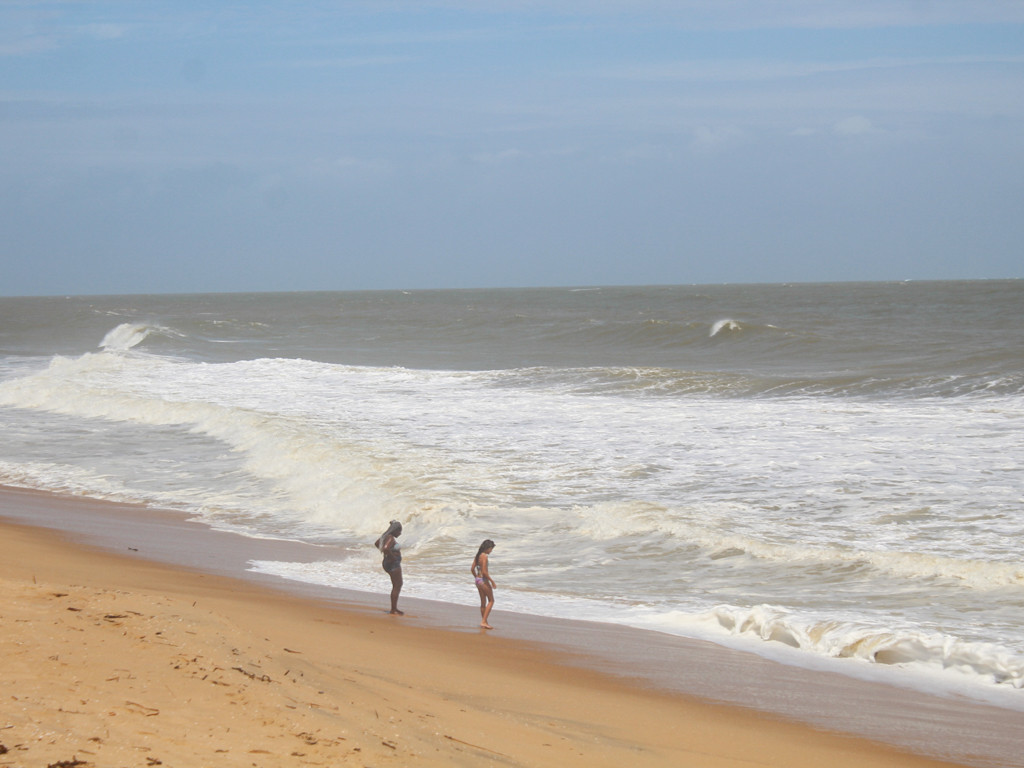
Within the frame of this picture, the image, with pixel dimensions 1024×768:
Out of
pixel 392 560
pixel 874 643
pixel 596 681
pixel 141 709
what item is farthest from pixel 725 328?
pixel 141 709

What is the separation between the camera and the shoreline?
5598 millimetres

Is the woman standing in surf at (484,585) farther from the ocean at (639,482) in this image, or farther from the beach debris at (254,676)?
the beach debris at (254,676)

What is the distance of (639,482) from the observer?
1402 cm

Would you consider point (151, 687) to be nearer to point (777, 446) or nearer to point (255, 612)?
point (255, 612)

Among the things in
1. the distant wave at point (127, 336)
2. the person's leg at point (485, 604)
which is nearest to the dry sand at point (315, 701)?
the person's leg at point (485, 604)

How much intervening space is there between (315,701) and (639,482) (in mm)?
9502

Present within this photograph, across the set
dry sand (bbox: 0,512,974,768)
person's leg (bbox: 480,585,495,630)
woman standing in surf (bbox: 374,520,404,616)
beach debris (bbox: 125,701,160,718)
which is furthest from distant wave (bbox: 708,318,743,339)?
beach debris (bbox: 125,701,160,718)

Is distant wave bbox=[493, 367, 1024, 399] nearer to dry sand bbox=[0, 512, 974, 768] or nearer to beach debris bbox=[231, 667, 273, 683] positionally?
dry sand bbox=[0, 512, 974, 768]

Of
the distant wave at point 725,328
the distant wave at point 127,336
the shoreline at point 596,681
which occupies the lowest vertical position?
the shoreline at point 596,681

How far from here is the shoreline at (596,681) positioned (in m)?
5.60

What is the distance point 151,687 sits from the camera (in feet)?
15.1

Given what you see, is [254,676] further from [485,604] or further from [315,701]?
[485,604]

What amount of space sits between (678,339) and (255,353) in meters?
19.1

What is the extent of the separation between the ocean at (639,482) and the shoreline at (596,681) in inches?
19.5
